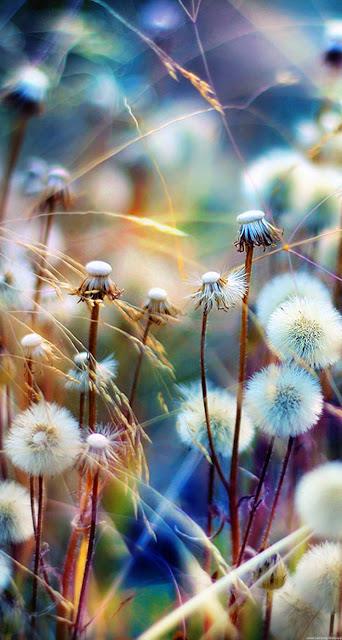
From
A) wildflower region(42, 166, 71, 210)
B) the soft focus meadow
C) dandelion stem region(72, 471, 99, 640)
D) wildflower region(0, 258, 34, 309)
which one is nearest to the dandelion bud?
the soft focus meadow

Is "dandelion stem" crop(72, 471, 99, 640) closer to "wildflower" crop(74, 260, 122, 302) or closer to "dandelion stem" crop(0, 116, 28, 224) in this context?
"wildflower" crop(74, 260, 122, 302)

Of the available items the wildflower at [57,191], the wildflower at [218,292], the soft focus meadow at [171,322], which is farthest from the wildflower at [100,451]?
the wildflower at [57,191]

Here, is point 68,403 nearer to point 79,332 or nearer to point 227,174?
point 79,332

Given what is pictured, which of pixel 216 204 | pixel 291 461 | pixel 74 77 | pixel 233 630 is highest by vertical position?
pixel 74 77

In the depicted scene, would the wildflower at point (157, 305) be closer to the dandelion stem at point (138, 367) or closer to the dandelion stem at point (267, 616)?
the dandelion stem at point (138, 367)

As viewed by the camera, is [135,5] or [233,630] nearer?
[233,630]

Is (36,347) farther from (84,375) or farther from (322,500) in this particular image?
(322,500)

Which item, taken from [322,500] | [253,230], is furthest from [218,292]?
[322,500]

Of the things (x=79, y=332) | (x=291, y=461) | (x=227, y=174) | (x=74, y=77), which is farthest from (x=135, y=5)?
(x=291, y=461)
